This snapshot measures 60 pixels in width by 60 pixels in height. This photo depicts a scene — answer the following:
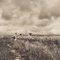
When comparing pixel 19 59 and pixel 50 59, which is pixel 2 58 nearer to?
pixel 19 59

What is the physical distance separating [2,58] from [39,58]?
3681 centimetres

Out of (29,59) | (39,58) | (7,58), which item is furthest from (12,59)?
(39,58)

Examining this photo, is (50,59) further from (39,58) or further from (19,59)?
(19,59)

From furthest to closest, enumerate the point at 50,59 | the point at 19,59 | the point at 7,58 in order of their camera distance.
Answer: the point at 50,59, the point at 19,59, the point at 7,58

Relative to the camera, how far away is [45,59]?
181m

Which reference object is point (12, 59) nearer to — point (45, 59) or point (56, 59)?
point (45, 59)

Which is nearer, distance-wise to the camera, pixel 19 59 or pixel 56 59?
pixel 19 59

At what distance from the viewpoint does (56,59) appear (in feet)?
654

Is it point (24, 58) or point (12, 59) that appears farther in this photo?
point (24, 58)

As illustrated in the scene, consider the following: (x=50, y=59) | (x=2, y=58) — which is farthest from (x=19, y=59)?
(x=50, y=59)

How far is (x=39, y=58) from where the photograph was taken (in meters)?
181

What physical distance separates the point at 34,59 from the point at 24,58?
11224 mm

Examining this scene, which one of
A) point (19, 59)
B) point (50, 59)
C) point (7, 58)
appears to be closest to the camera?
point (7, 58)

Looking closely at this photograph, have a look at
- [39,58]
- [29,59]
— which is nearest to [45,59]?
[39,58]
